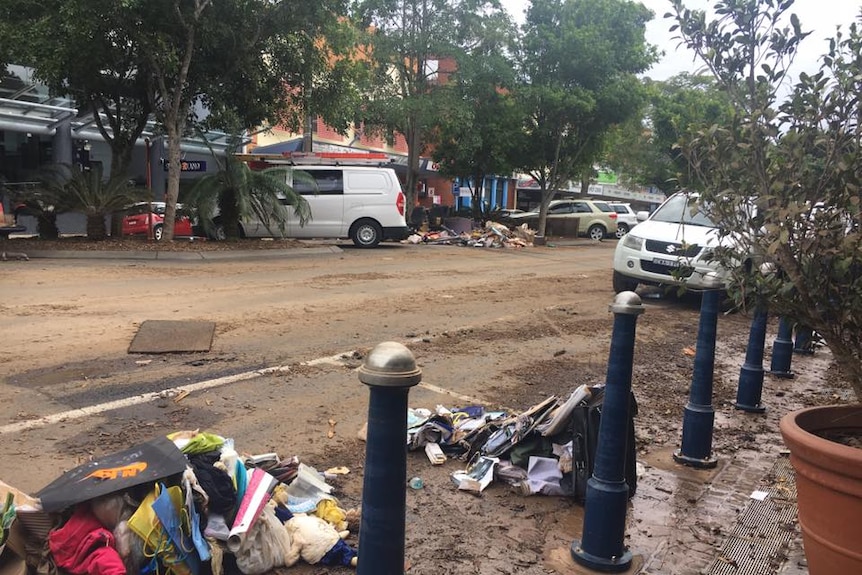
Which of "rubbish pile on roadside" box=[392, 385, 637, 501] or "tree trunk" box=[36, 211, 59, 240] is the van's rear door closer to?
"tree trunk" box=[36, 211, 59, 240]

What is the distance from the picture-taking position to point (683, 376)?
675cm

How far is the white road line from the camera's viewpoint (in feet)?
14.7

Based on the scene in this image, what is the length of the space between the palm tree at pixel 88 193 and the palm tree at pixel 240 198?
4.65 ft

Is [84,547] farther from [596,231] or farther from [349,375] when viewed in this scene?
[596,231]

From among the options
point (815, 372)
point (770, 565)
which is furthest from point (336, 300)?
point (770, 565)

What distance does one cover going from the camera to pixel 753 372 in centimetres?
549

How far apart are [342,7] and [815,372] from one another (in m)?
12.9

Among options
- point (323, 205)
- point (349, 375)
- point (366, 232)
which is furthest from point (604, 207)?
point (349, 375)

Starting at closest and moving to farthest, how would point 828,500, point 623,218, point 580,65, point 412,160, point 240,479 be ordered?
point 828,500
point 240,479
point 580,65
point 412,160
point 623,218

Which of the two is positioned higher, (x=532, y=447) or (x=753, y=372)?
(x=753, y=372)

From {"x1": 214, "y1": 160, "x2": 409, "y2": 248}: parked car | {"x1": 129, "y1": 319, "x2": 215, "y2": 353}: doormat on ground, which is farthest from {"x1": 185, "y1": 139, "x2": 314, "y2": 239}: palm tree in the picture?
{"x1": 129, "y1": 319, "x2": 215, "y2": 353}: doormat on ground

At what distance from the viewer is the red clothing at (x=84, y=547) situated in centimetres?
261

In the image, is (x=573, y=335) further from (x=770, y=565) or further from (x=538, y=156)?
(x=538, y=156)

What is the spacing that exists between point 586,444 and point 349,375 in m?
2.76
